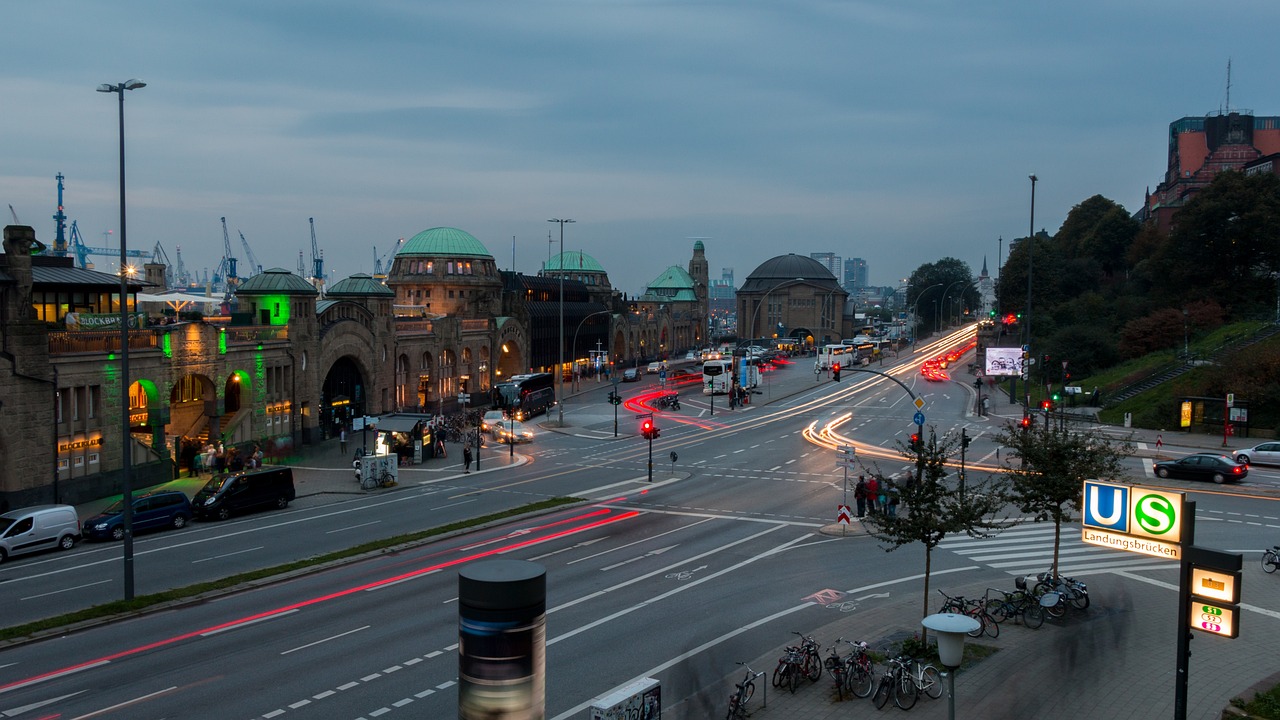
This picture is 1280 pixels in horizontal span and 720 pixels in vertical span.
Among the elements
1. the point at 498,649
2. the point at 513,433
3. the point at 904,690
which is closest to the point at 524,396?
the point at 513,433

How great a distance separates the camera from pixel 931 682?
703 inches

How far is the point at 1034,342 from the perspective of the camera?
323ft

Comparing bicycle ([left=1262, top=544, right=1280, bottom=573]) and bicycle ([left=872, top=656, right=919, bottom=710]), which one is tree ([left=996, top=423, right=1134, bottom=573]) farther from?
bicycle ([left=872, top=656, right=919, bottom=710])

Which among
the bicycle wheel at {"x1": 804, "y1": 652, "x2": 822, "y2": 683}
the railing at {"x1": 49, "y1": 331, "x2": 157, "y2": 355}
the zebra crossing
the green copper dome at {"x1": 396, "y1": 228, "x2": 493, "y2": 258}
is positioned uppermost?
the green copper dome at {"x1": 396, "y1": 228, "x2": 493, "y2": 258}

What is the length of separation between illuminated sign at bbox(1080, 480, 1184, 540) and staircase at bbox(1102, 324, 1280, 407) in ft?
181

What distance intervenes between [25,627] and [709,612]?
15.7 m

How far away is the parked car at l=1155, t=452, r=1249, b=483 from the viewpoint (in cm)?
4175

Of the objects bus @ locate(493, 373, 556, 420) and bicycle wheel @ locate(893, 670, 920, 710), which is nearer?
bicycle wheel @ locate(893, 670, 920, 710)

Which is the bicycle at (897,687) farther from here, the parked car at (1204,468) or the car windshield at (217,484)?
the parked car at (1204,468)

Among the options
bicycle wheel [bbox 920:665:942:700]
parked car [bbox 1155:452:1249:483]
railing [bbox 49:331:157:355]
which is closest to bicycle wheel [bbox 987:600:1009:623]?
bicycle wheel [bbox 920:665:942:700]

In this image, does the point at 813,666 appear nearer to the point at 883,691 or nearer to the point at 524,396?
the point at 883,691

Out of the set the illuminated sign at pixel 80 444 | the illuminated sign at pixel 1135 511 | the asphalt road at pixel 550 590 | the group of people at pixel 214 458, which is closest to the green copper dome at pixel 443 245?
the group of people at pixel 214 458

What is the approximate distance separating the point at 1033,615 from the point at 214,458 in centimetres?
3789

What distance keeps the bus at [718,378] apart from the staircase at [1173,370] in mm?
30183
